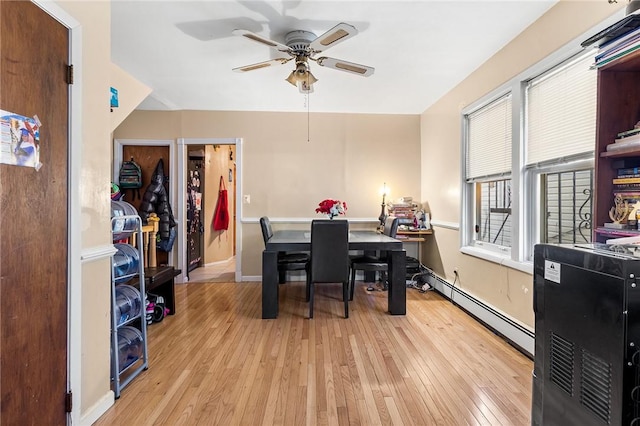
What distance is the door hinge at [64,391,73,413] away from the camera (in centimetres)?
154

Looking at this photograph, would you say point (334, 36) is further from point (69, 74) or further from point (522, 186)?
point (522, 186)

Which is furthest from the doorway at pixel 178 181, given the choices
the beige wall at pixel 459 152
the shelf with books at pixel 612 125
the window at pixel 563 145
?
the shelf with books at pixel 612 125

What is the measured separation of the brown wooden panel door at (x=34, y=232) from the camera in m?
1.22

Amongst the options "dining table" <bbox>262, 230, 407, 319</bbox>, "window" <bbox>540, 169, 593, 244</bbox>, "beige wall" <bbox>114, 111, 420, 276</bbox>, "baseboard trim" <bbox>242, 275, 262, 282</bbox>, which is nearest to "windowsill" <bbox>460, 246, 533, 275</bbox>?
"window" <bbox>540, 169, 593, 244</bbox>

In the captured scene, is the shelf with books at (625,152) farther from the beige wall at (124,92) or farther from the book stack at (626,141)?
the beige wall at (124,92)

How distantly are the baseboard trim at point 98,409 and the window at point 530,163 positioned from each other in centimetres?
296

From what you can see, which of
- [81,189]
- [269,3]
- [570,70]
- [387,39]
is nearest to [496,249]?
[570,70]

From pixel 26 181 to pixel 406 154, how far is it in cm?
450

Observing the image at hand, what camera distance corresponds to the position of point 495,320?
2879 millimetres

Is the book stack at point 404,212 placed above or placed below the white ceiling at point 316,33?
below

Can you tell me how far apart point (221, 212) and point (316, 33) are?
14.6 feet

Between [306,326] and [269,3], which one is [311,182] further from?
[269,3]

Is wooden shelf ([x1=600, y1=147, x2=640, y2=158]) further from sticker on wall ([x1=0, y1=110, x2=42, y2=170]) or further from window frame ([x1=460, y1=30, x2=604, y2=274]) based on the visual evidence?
sticker on wall ([x1=0, y1=110, x2=42, y2=170])

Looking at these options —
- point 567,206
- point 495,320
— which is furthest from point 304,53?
point 495,320
